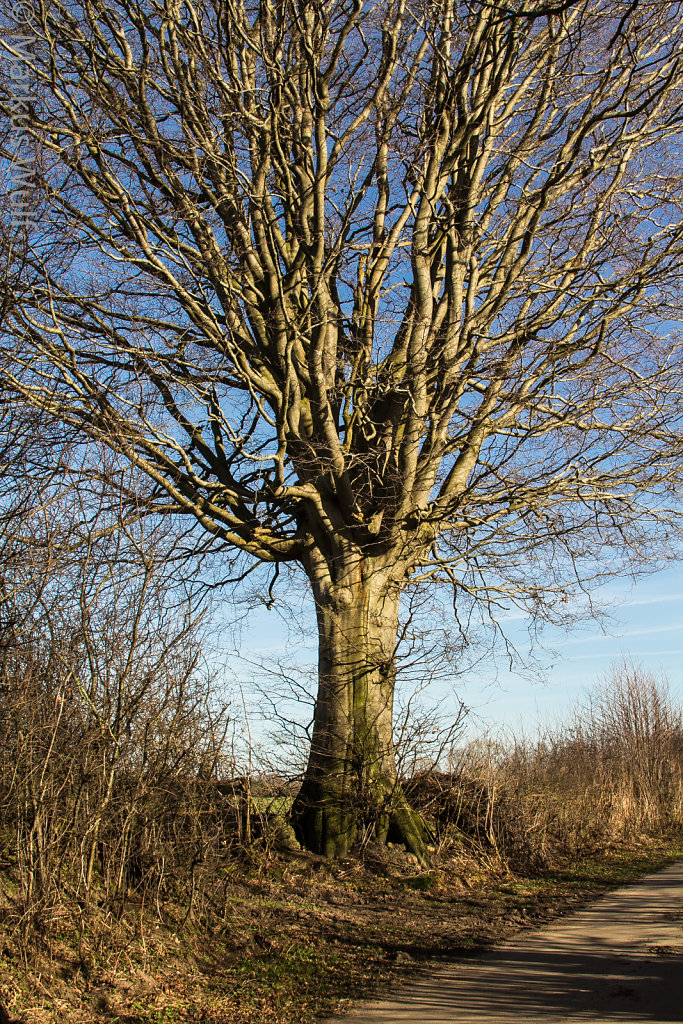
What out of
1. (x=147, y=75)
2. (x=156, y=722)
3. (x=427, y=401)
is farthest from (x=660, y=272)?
(x=156, y=722)

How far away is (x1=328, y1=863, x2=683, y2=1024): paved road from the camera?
4.39 m

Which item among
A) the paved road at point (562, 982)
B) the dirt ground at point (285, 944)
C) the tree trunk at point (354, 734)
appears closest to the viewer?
the paved road at point (562, 982)

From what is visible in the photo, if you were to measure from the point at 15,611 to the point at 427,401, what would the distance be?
5454 millimetres

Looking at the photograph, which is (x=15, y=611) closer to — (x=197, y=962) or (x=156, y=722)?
(x=156, y=722)

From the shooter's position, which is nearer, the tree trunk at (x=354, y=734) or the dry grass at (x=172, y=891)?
the dry grass at (x=172, y=891)

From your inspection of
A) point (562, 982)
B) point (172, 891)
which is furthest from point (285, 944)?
point (562, 982)

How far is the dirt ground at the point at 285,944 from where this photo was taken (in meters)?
4.64

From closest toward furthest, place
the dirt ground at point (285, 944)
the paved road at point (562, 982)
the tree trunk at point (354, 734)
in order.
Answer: the paved road at point (562, 982) < the dirt ground at point (285, 944) < the tree trunk at point (354, 734)

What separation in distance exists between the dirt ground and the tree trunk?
1.20 ft

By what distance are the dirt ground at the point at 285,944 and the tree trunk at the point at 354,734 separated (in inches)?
14.4

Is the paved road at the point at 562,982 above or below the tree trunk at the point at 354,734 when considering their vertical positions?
below

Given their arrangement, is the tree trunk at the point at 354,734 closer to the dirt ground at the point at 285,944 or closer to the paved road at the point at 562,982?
the dirt ground at the point at 285,944

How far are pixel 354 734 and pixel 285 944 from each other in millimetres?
3393

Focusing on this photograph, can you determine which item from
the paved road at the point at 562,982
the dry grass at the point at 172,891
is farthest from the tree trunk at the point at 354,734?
the paved road at the point at 562,982
